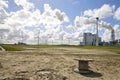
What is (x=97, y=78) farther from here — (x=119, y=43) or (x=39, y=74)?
(x=119, y=43)

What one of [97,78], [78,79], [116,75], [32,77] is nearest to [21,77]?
[32,77]

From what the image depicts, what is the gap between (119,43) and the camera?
169750 millimetres

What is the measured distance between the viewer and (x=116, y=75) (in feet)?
44.5

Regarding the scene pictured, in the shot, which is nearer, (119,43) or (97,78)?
(97,78)

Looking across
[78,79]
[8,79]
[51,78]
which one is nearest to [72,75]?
[78,79]

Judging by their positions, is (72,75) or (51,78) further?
(72,75)

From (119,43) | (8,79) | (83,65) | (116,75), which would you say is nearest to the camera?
(8,79)

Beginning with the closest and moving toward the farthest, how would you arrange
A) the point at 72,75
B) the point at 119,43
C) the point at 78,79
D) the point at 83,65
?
the point at 78,79
the point at 72,75
the point at 83,65
the point at 119,43

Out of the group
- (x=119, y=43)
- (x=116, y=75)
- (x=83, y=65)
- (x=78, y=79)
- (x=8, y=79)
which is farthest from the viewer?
(x=119, y=43)

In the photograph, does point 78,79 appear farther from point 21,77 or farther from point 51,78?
point 21,77

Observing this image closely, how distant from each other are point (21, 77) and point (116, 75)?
616cm

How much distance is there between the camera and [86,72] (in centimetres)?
1359

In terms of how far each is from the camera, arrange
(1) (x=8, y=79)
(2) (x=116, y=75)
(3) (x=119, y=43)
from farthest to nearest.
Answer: (3) (x=119, y=43)
(2) (x=116, y=75)
(1) (x=8, y=79)

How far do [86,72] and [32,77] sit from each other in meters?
3.85
